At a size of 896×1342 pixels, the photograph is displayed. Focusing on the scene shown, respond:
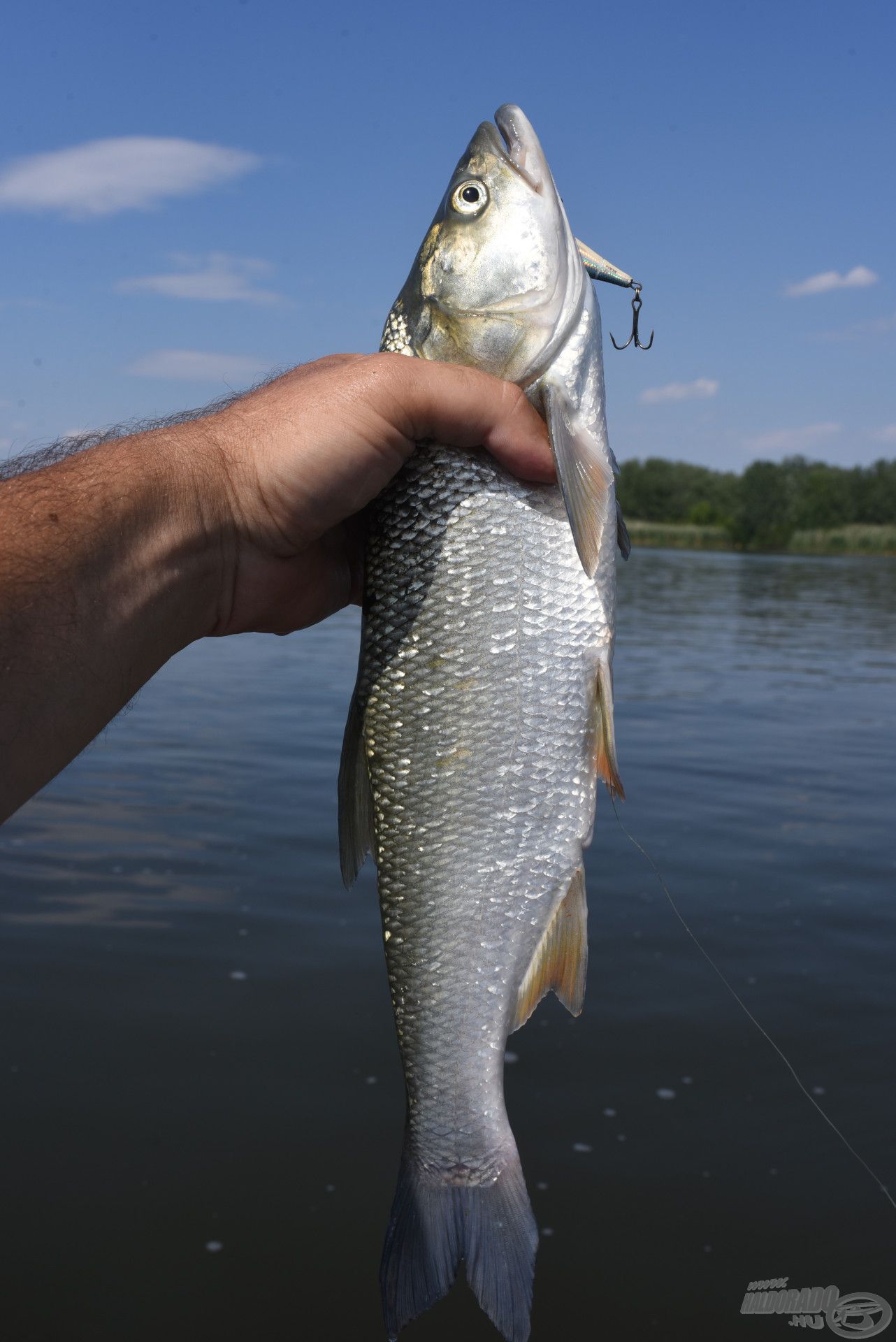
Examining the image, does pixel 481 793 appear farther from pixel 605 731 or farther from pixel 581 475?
pixel 581 475

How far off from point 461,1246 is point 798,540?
8652 centimetres

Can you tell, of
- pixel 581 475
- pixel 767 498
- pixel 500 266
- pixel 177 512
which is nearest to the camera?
pixel 581 475

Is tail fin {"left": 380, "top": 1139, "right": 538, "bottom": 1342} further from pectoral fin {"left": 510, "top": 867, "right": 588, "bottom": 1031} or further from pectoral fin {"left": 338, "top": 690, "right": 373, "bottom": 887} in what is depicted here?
pectoral fin {"left": 338, "top": 690, "right": 373, "bottom": 887}

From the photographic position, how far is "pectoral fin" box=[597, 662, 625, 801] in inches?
93.5

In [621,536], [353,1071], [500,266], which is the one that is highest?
[500,266]

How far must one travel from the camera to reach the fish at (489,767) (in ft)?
7.72

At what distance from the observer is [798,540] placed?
83.5 metres

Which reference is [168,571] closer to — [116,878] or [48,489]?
[48,489]

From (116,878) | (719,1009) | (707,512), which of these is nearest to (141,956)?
(116,878)

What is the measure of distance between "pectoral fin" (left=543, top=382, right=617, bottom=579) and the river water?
3069 mm

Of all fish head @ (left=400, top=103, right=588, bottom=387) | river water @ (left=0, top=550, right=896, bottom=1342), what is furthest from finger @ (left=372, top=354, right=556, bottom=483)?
river water @ (left=0, top=550, right=896, bottom=1342)

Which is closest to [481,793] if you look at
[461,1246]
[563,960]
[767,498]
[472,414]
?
[563,960]

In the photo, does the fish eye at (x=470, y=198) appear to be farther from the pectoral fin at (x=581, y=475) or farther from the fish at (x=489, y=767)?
the pectoral fin at (x=581, y=475)

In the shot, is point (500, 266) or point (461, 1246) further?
A: point (500, 266)
